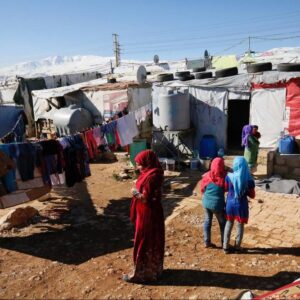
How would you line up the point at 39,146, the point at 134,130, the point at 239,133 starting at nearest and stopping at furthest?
the point at 39,146, the point at 134,130, the point at 239,133

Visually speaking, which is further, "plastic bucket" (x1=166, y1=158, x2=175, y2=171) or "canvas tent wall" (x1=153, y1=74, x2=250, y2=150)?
"canvas tent wall" (x1=153, y1=74, x2=250, y2=150)

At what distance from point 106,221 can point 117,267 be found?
2.01 meters

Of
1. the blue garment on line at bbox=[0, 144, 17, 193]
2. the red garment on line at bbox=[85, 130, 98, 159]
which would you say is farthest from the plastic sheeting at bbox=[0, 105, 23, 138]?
the blue garment on line at bbox=[0, 144, 17, 193]

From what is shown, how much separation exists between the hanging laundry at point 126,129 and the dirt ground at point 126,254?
2.12m

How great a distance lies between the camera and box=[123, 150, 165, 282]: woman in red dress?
4.51 meters

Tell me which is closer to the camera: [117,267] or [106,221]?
[117,267]

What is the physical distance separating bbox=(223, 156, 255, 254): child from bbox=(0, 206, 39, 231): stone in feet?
13.6

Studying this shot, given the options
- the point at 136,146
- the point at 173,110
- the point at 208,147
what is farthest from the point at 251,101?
the point at 136,146

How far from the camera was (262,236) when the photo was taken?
6.24 m

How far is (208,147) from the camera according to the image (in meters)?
11.9

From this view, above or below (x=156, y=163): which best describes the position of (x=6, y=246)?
below

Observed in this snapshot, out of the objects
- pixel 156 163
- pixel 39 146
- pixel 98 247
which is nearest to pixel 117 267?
pixel 98 247

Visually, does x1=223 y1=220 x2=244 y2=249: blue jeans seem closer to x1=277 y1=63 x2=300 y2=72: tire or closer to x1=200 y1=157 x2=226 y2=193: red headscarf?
x1=200 y1=157 x2=226 y2=193: red headscarf

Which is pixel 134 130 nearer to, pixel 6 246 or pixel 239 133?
pixel 6 246
